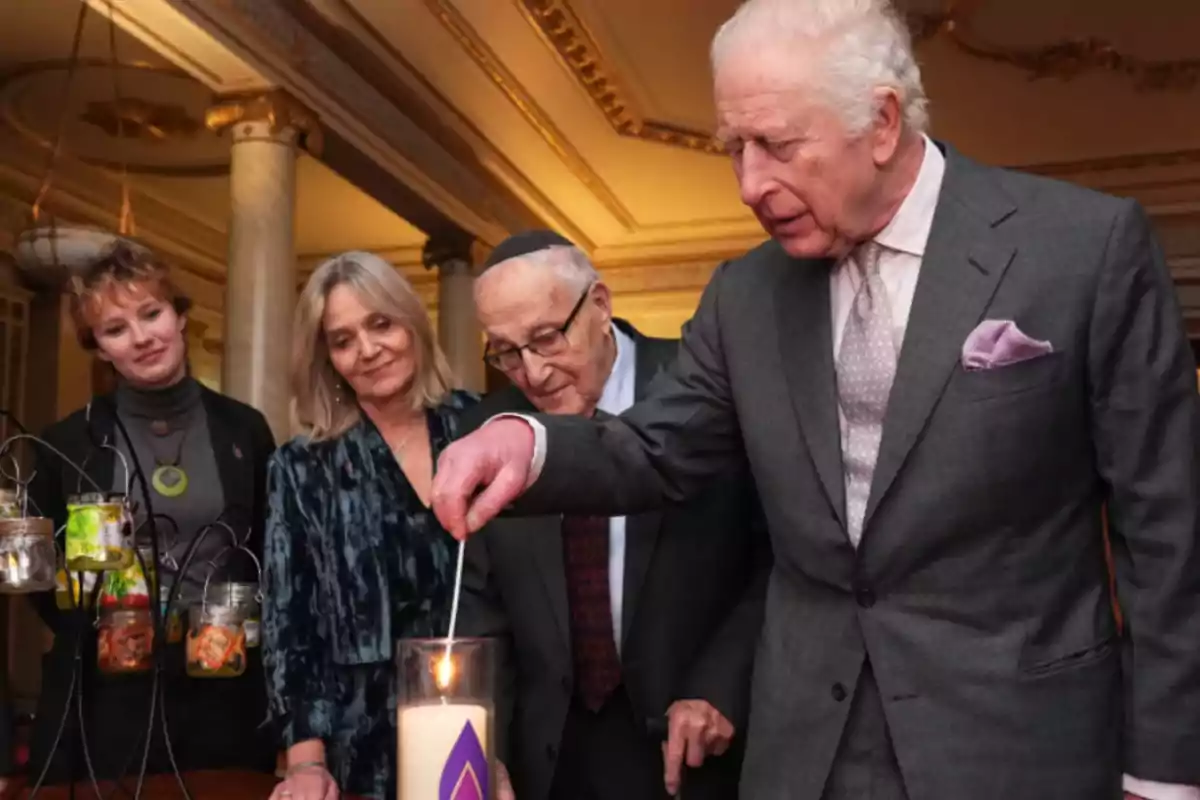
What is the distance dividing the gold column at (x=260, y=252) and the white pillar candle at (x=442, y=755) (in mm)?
4491

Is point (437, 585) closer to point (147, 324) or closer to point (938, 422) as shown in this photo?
point (147, 324)

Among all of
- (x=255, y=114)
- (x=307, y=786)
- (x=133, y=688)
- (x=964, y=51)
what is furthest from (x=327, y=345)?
(x=964, y=51)

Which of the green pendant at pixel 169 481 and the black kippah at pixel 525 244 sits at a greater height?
the black kippah at pixel 525 244

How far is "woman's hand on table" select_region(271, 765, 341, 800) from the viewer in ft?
5.18

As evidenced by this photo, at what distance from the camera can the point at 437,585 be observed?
Result: 193 centimetres

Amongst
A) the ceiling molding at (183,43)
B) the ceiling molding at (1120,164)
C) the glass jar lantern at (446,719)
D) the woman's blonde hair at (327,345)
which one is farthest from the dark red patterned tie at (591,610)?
the ceiling molding at (1120,164)

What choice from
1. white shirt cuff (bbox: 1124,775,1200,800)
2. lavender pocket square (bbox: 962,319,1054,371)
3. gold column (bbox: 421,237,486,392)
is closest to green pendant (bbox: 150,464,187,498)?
lavender pocket square (bbox: 962,319,1054,371)

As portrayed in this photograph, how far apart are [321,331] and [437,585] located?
49cm

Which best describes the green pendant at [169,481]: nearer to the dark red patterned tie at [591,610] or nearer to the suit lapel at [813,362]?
the dark red patterned tie at [591,610]

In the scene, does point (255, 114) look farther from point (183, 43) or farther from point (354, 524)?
point (354, 524)

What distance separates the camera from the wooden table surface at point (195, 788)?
161 cm

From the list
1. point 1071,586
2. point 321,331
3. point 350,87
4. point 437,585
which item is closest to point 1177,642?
point 1071,586

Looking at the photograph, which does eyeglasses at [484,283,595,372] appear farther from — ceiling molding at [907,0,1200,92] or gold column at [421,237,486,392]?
gold column at [421,237,486,392]

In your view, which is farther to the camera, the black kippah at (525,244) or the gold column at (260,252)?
the gold column at (260,252)
